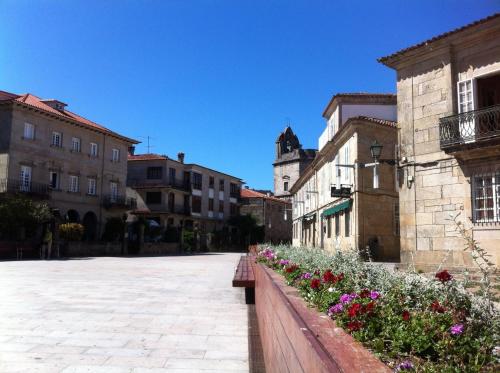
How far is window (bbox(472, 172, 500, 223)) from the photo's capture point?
12898mm

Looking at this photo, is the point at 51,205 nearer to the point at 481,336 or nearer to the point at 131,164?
the point at 131,164

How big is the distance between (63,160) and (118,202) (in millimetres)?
6656

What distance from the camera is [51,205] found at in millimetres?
36125

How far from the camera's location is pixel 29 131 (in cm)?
3450

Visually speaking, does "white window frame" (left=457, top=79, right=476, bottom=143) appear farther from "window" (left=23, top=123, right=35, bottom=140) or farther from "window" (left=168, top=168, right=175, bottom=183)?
"window" (left=168, top=168, right=175, bottom=183)

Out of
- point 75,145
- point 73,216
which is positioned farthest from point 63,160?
point 73,216

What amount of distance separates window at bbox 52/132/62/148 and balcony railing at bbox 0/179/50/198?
367 centimetres

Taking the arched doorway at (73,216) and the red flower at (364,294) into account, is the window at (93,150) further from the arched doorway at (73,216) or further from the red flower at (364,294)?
the red flower at (364,294)

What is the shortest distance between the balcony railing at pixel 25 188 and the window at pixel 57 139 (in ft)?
12.0

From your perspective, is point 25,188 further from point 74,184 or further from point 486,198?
point 486,198

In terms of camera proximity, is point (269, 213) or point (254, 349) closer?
point (254, 349)

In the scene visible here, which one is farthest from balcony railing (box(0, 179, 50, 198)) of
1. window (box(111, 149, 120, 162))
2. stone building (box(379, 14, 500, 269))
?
stone building (box(379, 14, 500, 269))

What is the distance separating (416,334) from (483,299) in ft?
2.02

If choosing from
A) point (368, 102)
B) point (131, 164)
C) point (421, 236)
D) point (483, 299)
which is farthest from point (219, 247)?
point (483, 299)
